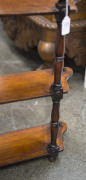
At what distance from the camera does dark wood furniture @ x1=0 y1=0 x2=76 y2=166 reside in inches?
43.5

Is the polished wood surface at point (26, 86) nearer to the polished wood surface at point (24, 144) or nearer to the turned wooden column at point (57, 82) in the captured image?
the turned wooden column at point (57, 82)

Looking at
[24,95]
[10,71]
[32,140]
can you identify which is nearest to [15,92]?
[24,95]

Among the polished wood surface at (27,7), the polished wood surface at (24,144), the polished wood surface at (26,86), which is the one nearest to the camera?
the polished wood surface at (27,7)

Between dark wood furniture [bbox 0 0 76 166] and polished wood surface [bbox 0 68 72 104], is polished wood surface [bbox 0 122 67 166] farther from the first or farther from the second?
polished wood surface [bbox 0 68 72 104]

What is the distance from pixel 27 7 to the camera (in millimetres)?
1101

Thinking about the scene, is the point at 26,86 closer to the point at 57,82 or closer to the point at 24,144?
the point at 57,82

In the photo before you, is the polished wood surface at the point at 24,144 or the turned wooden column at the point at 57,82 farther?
the polished wood surface at the point at 24,144

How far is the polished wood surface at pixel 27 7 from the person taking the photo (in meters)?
1.06

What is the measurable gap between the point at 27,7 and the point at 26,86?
1.41 feet

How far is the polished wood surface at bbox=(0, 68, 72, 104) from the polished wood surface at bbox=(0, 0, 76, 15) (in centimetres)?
42

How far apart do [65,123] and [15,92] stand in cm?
62

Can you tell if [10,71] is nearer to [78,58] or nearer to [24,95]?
[78,58]

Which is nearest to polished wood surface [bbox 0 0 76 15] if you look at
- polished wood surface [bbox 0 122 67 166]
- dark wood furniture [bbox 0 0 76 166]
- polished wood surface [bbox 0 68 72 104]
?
dark wood furniture [bbox 0 0 76 166]

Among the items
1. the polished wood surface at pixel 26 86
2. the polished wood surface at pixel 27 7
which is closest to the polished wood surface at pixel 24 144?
the polished wood surface at pixel 26 86
